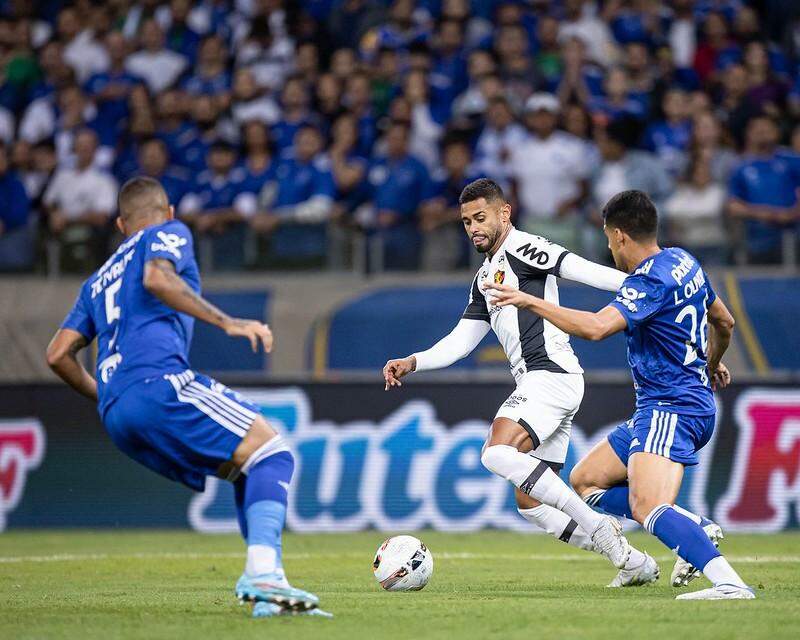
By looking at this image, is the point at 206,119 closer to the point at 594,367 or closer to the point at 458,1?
the point at 458,1

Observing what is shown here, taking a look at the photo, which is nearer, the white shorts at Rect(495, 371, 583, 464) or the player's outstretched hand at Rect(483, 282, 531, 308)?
the player's outstretched hand at Rect(483, 282, 531, 308)

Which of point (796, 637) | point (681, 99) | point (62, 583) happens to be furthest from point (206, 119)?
point (796, 637)

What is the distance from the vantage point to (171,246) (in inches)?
270

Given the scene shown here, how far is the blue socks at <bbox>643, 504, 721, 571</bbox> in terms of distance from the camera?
720cm

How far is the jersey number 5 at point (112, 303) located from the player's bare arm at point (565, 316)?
196cm

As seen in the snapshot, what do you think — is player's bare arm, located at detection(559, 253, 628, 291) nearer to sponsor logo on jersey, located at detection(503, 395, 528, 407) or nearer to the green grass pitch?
sponsor logo on jersey, located at detection(503, 395, 528, 407)

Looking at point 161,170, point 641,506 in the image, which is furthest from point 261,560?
point 161,170

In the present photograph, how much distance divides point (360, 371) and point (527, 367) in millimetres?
5906

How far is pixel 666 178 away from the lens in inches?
603

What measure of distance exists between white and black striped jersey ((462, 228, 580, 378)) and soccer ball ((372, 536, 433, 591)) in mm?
1500

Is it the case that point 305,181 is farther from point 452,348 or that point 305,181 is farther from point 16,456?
point 452,348

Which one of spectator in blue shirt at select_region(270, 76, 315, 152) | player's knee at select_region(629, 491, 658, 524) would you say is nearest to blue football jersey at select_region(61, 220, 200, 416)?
player's knee at select_region(629, 491, 658, 524)

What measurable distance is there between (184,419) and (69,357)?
1145 millimetres

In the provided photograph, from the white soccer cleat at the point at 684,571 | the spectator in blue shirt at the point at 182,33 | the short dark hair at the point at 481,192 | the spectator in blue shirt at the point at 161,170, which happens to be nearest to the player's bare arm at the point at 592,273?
the short dark hair at the point at 481,192
